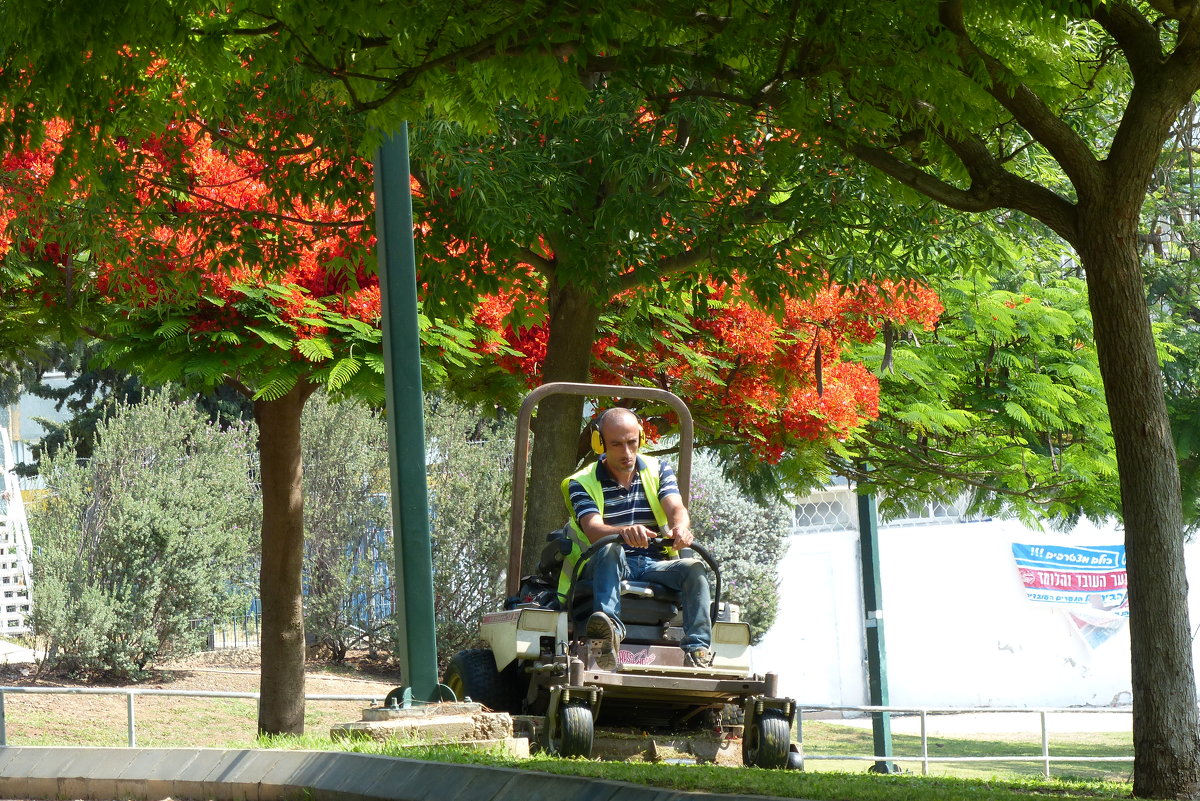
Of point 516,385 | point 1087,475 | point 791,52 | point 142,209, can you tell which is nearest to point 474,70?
point 791,52

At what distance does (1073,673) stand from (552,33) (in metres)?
23.2

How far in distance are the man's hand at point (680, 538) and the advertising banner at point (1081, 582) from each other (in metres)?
19.6

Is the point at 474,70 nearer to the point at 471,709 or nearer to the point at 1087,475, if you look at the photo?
the point at 471,709

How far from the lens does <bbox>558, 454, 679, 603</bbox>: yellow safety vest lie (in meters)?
8.19

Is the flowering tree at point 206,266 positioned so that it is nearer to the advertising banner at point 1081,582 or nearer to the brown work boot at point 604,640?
the brown work boot at point 604,640

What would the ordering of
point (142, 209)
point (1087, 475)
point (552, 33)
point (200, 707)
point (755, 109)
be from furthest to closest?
point (200, 707)
point (1087, 475)
point (142, 209)
point (755, 109)
point (552, 33)

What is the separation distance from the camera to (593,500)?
8266 millimetres

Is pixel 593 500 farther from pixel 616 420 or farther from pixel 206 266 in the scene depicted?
pixel 206 266

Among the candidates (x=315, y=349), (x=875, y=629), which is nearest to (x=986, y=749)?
(x=875, y=629)

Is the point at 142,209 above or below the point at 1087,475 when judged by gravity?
above

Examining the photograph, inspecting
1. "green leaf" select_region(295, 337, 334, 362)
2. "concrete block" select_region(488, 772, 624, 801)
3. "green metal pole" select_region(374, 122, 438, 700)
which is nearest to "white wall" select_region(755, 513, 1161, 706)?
"green leaf" select_region(295, 337, 334, 362)

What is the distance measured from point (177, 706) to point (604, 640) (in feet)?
42.3

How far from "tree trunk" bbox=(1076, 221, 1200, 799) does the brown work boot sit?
2.60m

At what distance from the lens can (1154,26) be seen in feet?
23.1
